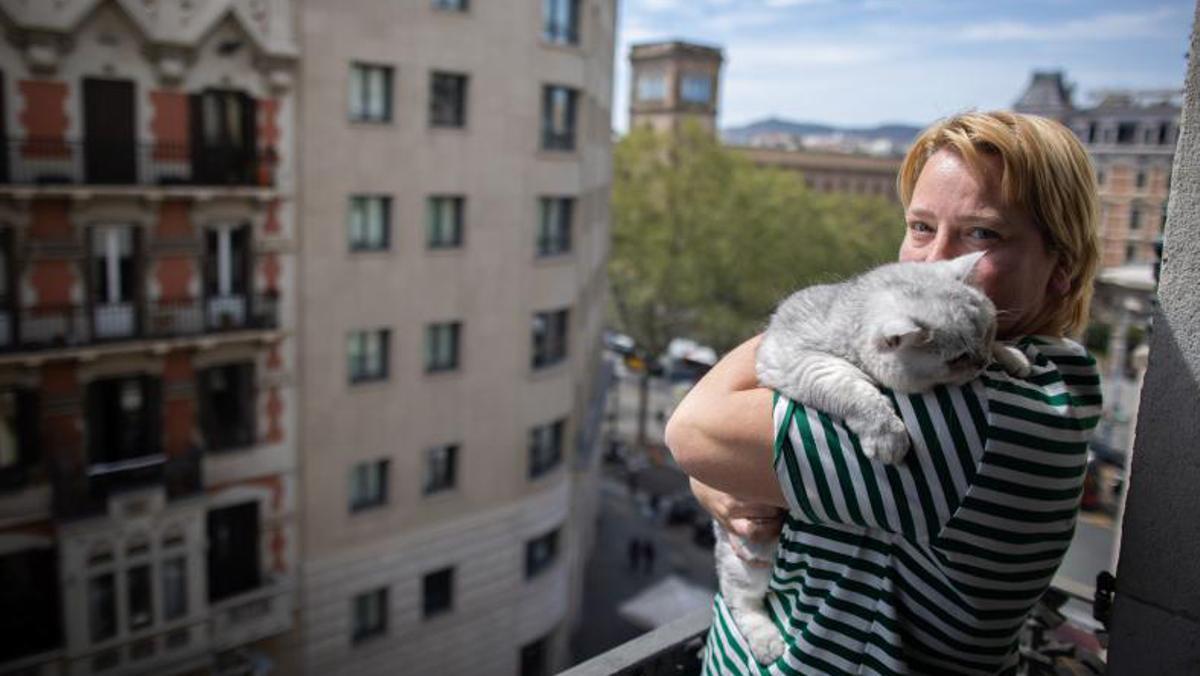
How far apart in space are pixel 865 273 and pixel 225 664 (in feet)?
56.6

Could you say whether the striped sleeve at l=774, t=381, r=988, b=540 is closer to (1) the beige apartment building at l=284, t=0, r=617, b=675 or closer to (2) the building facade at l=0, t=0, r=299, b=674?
(2) the building facade at l=0, t=0, r=299, b=674

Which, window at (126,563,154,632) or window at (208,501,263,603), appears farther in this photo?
window at (208,501,263,603)

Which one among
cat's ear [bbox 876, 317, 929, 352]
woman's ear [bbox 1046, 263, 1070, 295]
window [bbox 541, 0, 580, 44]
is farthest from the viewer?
window [bbox 541, 0, 580, 44]

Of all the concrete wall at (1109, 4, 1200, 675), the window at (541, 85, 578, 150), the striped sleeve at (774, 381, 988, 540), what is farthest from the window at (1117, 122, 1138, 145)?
the striped sleeve at (774, 381, 988, 540)

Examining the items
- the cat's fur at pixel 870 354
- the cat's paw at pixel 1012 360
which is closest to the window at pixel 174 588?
the cat's fur at pixel 870 354

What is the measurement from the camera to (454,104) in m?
18.2

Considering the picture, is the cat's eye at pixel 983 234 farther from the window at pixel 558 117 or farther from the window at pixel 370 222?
the window at pixel 558 117

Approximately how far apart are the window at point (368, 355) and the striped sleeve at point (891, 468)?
16.3 m

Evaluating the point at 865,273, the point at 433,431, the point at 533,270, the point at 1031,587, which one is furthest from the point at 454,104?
the point at 1031,587

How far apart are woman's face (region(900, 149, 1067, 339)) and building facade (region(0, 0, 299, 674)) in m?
14.8

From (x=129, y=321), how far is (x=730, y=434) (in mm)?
15472

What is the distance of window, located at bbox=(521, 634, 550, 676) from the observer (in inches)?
886

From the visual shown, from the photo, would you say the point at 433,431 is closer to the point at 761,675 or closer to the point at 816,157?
the point at 761,675

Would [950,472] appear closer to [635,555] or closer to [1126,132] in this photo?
[635,555]
